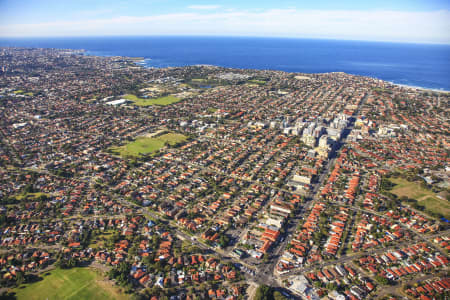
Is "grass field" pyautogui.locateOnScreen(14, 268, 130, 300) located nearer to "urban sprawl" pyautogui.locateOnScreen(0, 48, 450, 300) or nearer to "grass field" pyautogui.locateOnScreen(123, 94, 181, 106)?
"urban sprawl" pyautogui.locateOnScreen(0, 48, 450, 300)

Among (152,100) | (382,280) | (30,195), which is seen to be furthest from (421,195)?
(152,100)

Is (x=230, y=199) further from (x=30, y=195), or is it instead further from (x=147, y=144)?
(x=30, y=195)

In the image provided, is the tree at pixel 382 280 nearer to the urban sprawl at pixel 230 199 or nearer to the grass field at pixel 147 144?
the urban sprawl at pixel 230 199

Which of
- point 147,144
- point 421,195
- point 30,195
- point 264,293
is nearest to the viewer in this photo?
point 264,293

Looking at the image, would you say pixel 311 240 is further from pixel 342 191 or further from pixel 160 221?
pixel 160 221

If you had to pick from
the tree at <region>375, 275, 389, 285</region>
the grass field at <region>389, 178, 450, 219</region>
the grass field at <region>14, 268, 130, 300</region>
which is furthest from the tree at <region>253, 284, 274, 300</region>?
the grass field at <region>389, 178, 450, 219</region>

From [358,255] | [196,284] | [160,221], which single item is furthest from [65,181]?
[358,255]

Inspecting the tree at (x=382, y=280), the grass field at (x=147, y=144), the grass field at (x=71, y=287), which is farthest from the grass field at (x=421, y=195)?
the grass field at (x=147, y=144)

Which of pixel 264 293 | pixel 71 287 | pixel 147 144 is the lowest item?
pixel 71 287
